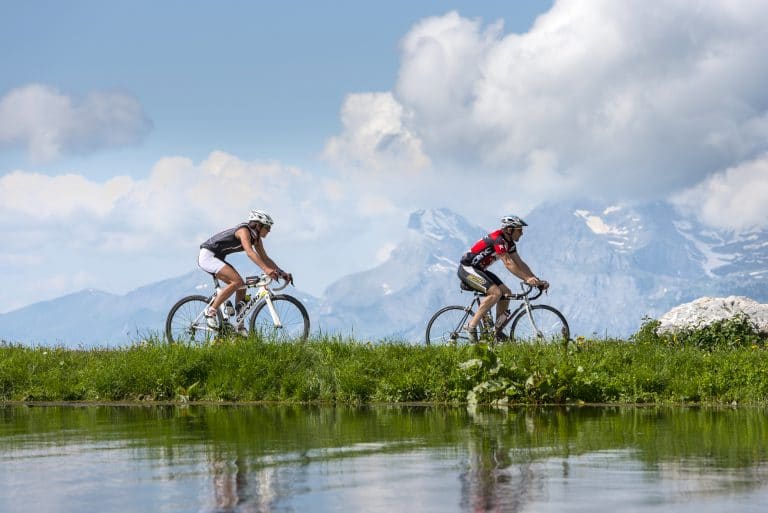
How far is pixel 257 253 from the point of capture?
18766 millimetres

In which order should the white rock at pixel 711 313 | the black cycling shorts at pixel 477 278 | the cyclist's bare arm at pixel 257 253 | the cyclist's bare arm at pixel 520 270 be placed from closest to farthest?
1. the cyclist's bare arm at pixel 257 253
2. the cyclist's bare arm at pixel 520 270
3. the black cycling shorts at pixel 477 278
4. the white rock at pixel 711 313

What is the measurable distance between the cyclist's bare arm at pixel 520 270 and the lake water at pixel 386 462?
23.7 ft

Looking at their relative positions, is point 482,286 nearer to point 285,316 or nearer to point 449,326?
point 449,326

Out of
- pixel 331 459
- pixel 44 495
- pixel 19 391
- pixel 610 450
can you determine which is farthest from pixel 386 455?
pixel 19 391

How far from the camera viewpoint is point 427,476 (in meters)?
7.53

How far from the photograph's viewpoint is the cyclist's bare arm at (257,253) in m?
18.4

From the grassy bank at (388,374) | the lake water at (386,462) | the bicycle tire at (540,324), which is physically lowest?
the lake water at (386,462)

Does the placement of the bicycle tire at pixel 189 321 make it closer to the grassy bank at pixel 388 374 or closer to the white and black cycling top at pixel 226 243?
the white and black cycling top at pixel 226 243

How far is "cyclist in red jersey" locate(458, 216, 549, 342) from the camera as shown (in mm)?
19922

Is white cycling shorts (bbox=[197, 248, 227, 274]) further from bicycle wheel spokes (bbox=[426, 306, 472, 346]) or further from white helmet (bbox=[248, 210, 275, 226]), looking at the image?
bicycle wheel spokes (bbox=[426, 306, 472, 346])

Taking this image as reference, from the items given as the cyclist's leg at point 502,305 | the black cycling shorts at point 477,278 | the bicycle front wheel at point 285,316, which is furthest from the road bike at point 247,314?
the cyclist's leg at point 502,305

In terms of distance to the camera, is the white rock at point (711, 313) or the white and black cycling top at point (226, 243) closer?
the white and black cycling top at point (226, 243)

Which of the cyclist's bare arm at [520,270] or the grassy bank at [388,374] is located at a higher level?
the cyclist's bare arm at [520,270]

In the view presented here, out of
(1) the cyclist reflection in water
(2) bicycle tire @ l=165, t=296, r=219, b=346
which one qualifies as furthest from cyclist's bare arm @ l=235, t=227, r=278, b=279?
(2) bicycle tire @ l=165, t=296, r=219, b=346
